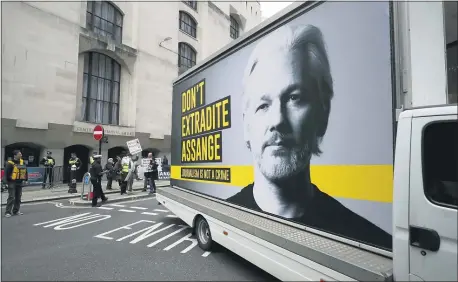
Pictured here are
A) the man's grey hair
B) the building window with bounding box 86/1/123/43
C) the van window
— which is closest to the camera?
the van window

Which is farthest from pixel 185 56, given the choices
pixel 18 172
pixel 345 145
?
pixel 345 145

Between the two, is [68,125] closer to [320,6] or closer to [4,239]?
[4,239]

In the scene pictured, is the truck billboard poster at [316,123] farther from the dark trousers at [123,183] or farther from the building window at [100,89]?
the building window at [100,89]

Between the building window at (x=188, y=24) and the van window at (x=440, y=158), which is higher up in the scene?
the building window at (x=188, y=24)

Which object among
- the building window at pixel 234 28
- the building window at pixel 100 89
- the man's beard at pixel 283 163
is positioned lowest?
the man's beard at pixel 283 163

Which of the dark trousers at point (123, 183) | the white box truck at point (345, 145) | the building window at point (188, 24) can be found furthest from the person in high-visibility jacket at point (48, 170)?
the building window at point (188, 24)

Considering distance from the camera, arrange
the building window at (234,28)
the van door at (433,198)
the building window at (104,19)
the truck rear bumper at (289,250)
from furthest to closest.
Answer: the building window at (234,28) → the building window at (104,19) → the truck rear bumper at (289,250) → the van door at (433,198)

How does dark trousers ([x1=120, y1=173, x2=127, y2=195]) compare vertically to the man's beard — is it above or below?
below

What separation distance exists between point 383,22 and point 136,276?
4.12 metres

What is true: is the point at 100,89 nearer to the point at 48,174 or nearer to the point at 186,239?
the point at 48,174

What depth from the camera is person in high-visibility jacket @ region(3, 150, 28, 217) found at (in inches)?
318

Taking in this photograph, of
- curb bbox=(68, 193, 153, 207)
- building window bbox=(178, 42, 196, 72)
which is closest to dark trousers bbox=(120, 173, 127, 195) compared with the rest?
curb bbox=(68, 193, 153, 207)

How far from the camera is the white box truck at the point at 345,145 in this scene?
220cm

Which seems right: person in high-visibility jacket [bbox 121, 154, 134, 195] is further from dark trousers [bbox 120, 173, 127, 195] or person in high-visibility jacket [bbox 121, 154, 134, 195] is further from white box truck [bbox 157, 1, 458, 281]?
white box truck [bbox 157, 1, 458, 281]
